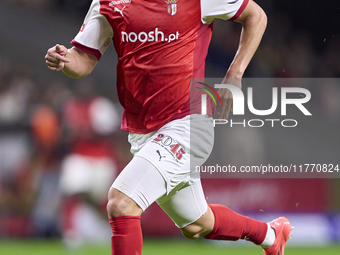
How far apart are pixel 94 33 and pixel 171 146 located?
3.23 ft

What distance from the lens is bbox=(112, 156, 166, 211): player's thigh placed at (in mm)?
3252

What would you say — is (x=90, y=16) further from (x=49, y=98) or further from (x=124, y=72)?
(x=49, y=98)

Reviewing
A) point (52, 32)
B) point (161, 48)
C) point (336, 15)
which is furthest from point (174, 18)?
point (336, 15)

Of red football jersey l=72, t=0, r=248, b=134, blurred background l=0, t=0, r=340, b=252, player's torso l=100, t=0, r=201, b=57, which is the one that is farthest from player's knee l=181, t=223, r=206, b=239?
blurred background l=0, t=0, r=340, b=252

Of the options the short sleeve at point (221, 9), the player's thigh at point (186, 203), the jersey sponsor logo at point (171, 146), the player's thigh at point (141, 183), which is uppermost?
the short sleeve at point (221, 9)

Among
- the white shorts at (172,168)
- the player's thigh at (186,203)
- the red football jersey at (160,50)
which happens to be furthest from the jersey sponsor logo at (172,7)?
the player's thigh at (186,203)

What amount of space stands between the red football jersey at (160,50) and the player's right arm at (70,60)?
313 mm

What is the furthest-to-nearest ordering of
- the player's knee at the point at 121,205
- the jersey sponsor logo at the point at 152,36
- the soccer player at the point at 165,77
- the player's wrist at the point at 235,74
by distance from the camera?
the player's wrist at the point at 235,74 < the jersey sponsor logo at the point at 152,36 < the soccer player at the point at 165,77 < the player's knee at the point at 121,205

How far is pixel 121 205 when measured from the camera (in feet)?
10.5

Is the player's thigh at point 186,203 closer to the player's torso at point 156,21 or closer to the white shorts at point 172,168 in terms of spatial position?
the white shorts at point 172,168

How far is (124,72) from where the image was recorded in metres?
3.70

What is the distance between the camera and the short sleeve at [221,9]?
3.63 metres

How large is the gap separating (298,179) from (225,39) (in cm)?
357

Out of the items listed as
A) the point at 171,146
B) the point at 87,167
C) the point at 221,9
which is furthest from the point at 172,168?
the point at 87,167
